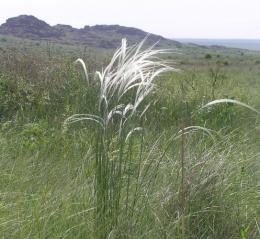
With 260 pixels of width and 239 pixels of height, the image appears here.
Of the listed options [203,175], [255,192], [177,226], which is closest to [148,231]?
[177,226]

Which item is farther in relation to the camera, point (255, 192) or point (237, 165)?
point (237, 165)

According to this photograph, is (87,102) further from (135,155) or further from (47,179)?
(47,179)

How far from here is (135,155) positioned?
12.0 ft

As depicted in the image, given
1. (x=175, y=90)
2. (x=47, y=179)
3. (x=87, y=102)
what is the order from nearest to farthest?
(x=47, y=179) → (x=87, y=102) → (x=175, y=90)

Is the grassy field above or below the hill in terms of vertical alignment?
above

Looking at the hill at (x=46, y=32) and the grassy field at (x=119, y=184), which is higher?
the grassy field at (x=119, y=184)

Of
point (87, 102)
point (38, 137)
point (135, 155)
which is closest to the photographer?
point (135, 155)

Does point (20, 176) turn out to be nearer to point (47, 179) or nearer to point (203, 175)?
point (47, 179)

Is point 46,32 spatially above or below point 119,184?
below

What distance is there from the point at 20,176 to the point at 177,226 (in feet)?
3.88

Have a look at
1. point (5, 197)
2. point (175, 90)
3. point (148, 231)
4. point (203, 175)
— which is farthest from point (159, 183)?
point (175, 90)

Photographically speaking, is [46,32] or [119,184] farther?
[46,32]

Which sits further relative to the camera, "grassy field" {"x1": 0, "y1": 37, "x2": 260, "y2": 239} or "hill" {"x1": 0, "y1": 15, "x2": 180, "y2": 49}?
"hill" {"x1": 0, "y1": 15, "x2": 180, "y2": 49}

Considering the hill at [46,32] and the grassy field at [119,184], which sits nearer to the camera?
the grassy field at [119,184]
